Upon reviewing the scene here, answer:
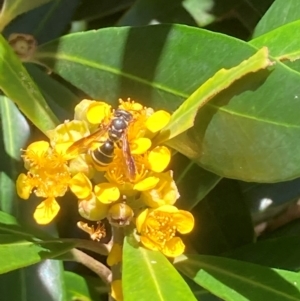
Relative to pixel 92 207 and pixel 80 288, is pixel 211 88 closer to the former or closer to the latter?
pixel 92 207

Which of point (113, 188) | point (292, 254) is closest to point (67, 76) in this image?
point (113, 188)

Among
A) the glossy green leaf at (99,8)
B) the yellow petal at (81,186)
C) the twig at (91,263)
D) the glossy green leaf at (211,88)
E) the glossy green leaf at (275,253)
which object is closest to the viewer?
the glossy green leaf at (211,88)

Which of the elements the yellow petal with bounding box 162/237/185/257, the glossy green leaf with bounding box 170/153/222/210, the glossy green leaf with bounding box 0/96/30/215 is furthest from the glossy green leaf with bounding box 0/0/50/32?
the yellow petal with bounding box 162/237/185/257

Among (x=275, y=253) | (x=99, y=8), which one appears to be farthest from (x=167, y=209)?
(x=99, y=8)

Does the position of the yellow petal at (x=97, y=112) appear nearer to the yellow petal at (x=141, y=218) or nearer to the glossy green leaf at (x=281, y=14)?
the yellow petal at (x=141, y=218)

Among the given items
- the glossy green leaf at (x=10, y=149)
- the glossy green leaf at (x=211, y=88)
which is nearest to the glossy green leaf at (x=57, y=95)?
the glossy green leaf at (x=10, y=149)

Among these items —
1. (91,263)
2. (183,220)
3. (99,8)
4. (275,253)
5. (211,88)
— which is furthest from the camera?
(99,8)

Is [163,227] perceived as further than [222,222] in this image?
No
